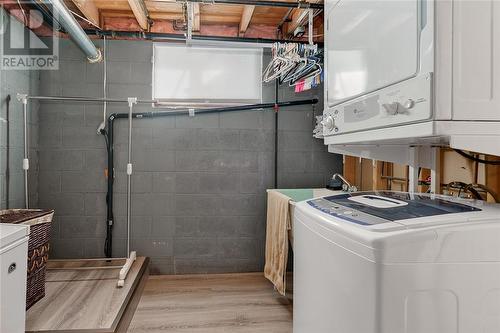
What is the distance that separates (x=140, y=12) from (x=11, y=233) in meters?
2.11

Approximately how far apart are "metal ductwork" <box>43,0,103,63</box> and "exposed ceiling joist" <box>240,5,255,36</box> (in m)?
1.39

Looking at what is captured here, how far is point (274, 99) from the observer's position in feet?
10.9

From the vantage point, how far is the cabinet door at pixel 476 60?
856 mm

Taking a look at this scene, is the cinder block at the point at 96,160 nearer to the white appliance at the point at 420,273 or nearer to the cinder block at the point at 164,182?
the cinder block at the point at 164,182

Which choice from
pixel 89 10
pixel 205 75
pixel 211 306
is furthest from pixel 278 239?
pixel 89 10

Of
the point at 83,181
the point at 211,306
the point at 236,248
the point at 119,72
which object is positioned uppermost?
the point at 119,72

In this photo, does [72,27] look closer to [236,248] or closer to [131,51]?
[131,51]

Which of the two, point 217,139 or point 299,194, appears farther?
point 217,139

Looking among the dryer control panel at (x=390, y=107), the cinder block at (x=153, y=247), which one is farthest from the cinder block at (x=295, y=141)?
the dryer control panel at (x=390, y=107)

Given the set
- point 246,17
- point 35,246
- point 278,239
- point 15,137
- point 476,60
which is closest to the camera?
point 476,60

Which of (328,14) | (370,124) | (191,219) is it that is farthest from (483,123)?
(191,219)

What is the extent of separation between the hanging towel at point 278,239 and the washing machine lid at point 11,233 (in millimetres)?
1684

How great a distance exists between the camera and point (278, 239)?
2.56m

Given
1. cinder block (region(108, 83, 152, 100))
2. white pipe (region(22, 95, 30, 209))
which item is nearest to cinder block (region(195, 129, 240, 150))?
cinder block (region(108, 83, 152, 100))
